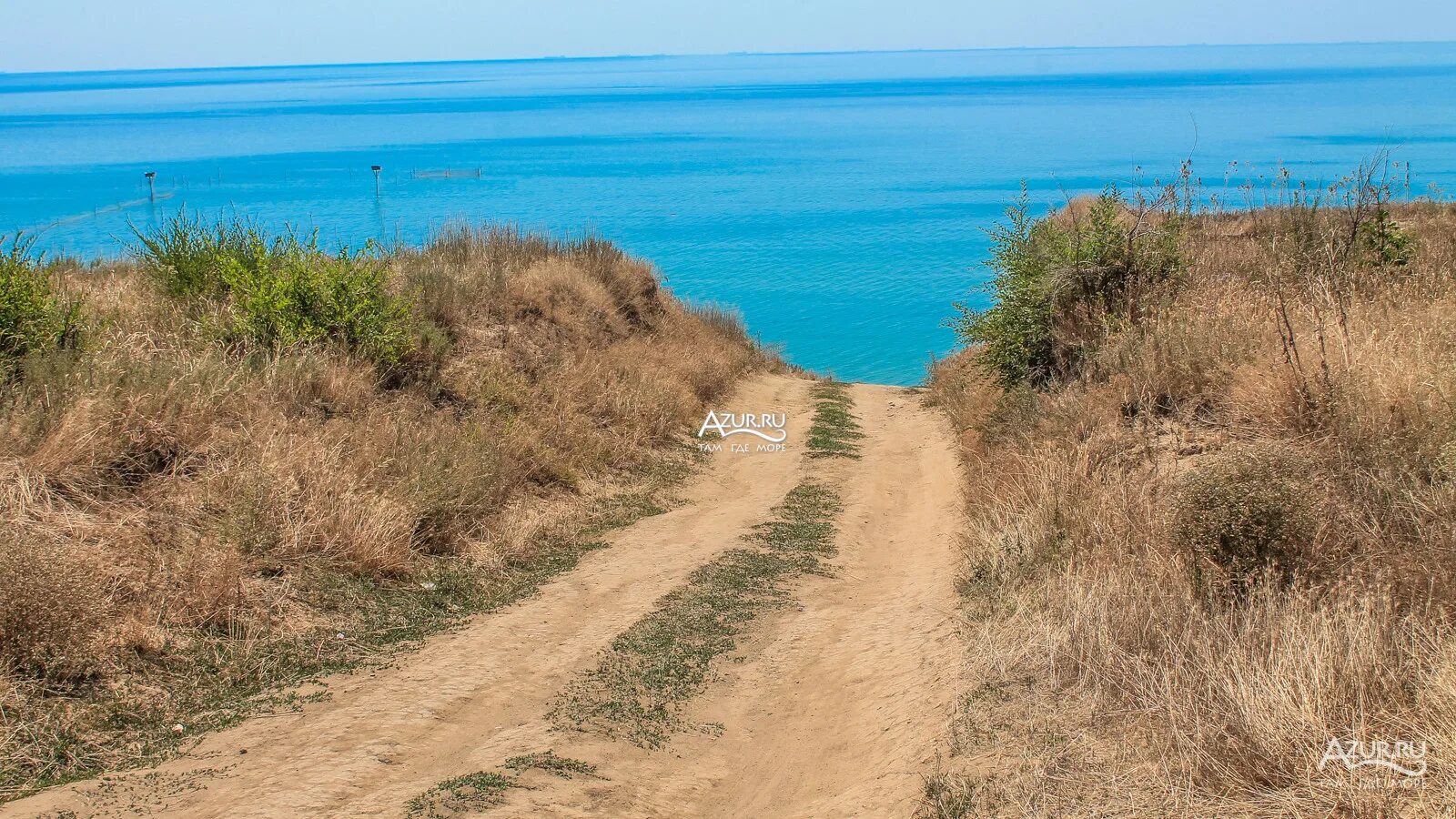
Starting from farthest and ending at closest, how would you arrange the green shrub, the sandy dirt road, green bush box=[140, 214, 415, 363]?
green bush box=[140, 214, 415, 363]
the green shrub
the sandy dirt road

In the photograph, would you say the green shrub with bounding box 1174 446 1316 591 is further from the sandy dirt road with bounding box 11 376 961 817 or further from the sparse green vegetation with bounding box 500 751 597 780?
the sparse green vegetation with bounding box 500 751 597 780

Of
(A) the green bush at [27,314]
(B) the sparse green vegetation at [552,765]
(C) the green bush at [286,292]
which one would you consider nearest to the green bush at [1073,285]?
(C) the green bush at [286,292]

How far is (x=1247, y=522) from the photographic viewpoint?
5613 millimetres

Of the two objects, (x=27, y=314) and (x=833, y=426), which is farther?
(x=833, y=426)

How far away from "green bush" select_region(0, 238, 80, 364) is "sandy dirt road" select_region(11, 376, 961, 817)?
5169 millimetres

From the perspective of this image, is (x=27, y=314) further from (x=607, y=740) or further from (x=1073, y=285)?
(x=1073, y=285)

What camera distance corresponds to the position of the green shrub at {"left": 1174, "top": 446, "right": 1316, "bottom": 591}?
5.56 meters

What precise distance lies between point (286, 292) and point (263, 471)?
14.1 ft

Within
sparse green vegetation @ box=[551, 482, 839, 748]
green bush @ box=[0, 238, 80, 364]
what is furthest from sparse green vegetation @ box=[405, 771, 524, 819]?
green bush @ box=[0, 238, 80, 364]

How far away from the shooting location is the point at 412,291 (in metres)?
14.1

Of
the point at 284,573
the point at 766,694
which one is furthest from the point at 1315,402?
the point at 284,573

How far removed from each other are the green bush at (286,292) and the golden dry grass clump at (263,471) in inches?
1.5

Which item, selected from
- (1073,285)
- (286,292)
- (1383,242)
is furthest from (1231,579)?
(286,292)

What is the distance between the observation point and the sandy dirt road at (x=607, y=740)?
5.02 metres
